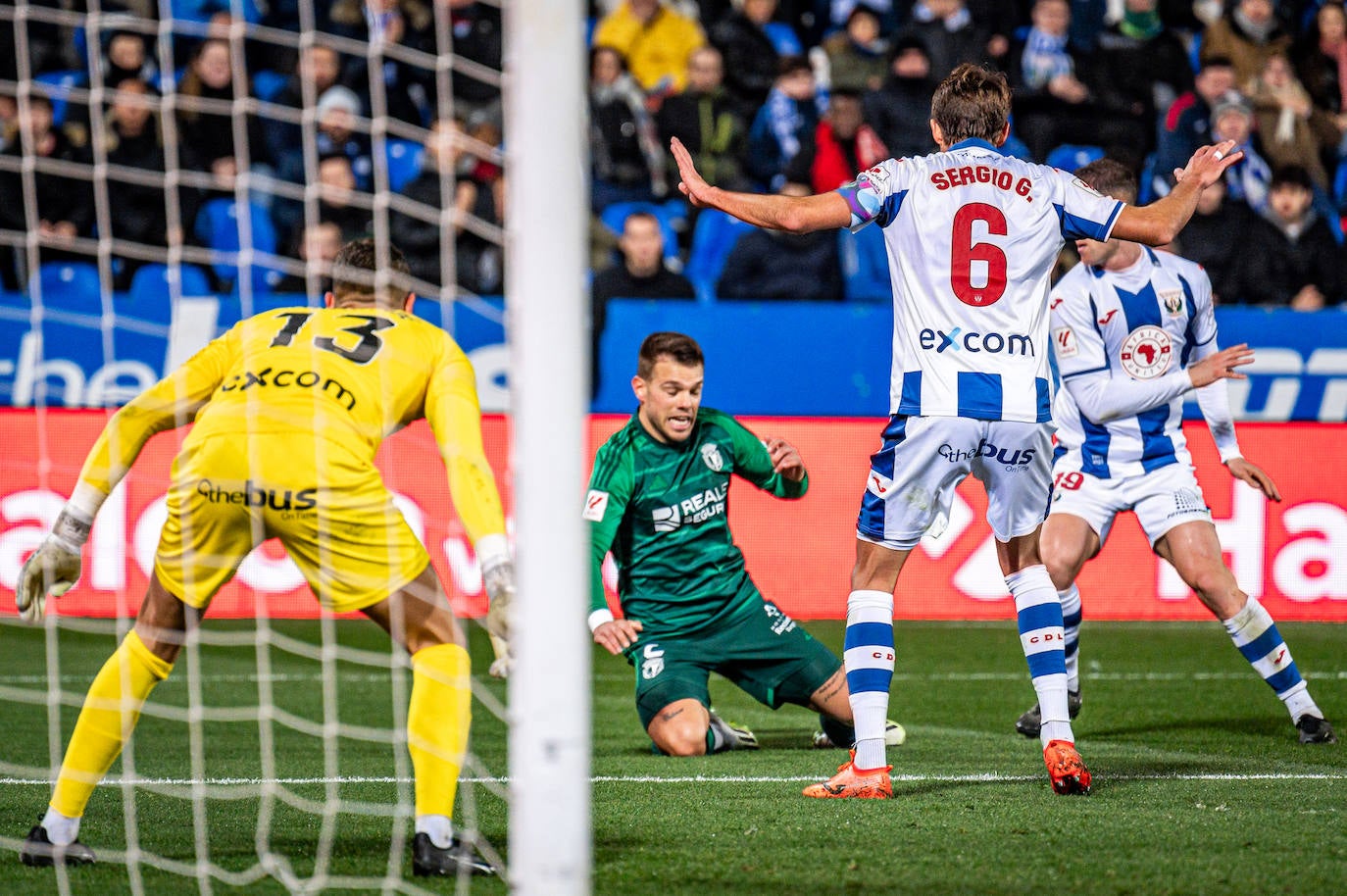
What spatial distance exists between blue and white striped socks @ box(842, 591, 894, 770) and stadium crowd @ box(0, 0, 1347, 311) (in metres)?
6.52

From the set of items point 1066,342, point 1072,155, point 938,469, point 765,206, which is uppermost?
point 1072,155

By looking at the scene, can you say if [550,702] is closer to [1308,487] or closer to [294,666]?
[294,666]

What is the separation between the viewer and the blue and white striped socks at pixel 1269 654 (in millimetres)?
6387

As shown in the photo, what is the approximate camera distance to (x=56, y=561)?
4.25 meters

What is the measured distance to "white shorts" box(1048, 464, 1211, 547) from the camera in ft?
21.5

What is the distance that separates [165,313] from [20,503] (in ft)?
6.30

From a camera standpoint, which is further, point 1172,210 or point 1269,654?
point 1269,654

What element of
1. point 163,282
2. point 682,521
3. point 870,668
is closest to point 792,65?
point 163,282

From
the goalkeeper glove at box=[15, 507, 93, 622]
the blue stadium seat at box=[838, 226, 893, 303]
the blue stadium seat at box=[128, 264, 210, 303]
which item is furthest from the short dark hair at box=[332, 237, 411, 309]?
the blue stadium seat at box=[838, 226, 893, 303]

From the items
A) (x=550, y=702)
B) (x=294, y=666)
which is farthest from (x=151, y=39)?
(x=550, y=702)

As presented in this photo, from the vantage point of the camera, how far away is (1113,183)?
601 cm

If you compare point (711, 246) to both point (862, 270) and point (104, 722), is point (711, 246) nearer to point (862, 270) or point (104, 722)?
point (862, 270)

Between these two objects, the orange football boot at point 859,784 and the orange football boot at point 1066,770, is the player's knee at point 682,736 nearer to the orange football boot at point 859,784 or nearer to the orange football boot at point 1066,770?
the orange football boot at point 859,784

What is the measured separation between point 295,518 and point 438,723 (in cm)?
64
